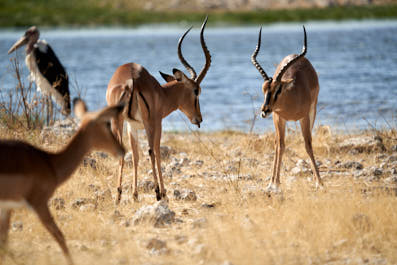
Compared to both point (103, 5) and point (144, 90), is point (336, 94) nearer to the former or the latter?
point (144, 90)

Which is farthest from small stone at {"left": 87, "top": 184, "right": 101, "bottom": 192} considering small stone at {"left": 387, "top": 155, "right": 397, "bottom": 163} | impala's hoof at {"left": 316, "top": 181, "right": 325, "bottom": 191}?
small stone at {"left": 387, "top": 155, "right": 397, "bottom": 163}

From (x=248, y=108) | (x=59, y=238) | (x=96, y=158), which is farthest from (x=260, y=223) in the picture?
(x=248, y=108)

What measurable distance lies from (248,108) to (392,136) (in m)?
6.10

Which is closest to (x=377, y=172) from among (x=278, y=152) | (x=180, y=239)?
(x=278, y=152)

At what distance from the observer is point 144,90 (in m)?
6.99

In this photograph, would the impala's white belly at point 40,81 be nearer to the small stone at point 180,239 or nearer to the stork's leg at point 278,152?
the stork's leg at point 278,152

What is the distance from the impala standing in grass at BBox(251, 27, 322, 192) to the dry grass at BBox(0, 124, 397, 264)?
0.39 m

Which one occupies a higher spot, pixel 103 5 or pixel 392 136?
pixel 392 136

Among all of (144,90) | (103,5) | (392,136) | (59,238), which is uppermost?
(144,90)

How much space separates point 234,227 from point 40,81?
316 inches

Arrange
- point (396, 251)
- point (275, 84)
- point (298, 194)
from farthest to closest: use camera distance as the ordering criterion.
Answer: point (275, 84)
point (298, 194)
point (396, 251)

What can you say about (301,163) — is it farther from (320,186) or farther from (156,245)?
(156,245)

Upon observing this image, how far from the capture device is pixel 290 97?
25.4 feet

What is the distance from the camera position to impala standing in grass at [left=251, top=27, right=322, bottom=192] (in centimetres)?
753
